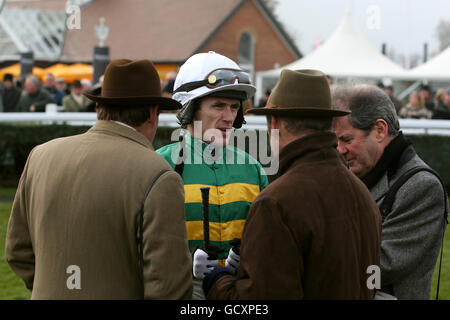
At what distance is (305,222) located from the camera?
7.61 ft

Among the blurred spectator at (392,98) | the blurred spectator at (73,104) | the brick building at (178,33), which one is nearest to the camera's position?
the blurred spectator at (392,98)

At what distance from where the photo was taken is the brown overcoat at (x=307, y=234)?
2297 millimetres

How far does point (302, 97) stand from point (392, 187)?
2.62 ft

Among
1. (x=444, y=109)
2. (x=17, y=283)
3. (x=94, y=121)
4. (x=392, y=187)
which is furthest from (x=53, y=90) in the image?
(x=392, y=187)

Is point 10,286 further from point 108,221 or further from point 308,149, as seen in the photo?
point 308,149

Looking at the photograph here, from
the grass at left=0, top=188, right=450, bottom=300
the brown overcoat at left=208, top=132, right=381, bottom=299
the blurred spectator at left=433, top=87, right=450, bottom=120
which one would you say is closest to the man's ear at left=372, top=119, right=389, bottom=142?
the brown overcoat at left=208, top=132, right=381, bottom=299

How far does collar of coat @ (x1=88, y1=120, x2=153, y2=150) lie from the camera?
2684mm

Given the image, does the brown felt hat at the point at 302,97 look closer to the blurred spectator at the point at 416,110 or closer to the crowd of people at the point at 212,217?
the crowd of people at the point at 212,217

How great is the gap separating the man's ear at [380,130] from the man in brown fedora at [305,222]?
A: 67 centimetres

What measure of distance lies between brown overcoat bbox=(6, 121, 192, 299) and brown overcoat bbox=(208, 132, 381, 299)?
265mm

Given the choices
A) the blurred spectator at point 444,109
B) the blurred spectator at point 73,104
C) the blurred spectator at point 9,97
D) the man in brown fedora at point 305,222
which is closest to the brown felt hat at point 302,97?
the man in brown fedora at point 305,222

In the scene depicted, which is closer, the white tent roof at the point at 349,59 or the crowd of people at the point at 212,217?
the crowd of people at the point at 212,217

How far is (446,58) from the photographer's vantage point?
19.6 metres
